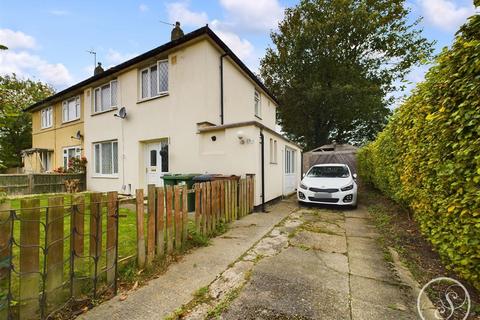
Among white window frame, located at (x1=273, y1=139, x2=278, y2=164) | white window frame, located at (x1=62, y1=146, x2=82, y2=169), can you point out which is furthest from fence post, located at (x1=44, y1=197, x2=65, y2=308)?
white window frame, located at (x1=62, y1=146, x2=82, y2=169)

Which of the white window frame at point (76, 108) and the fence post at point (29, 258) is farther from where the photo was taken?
the white window frame at point (76, 108)

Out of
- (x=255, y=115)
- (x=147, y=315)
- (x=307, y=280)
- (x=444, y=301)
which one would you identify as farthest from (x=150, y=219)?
(x=255, y=115)

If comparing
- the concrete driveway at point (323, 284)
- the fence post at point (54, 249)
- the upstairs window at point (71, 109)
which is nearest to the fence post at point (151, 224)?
the fence post at point (54, 249)

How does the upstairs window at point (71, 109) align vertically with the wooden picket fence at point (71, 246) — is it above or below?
above

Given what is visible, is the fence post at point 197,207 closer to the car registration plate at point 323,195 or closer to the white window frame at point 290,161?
the car registration plate at point 323,195

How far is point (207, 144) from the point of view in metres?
8.30

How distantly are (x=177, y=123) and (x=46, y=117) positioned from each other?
12.7 meters

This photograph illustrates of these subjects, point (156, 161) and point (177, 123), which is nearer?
point (177, 123)

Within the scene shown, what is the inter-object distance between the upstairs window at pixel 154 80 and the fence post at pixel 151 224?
6.73 m

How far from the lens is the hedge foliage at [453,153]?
2.36m

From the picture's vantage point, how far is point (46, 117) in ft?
52.0

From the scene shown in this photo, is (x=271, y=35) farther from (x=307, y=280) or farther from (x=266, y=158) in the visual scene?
(x=307, y=280)

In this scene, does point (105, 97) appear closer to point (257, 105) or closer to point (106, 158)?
point (106, 158)

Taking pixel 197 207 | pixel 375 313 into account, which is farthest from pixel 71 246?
pixel 375 313
